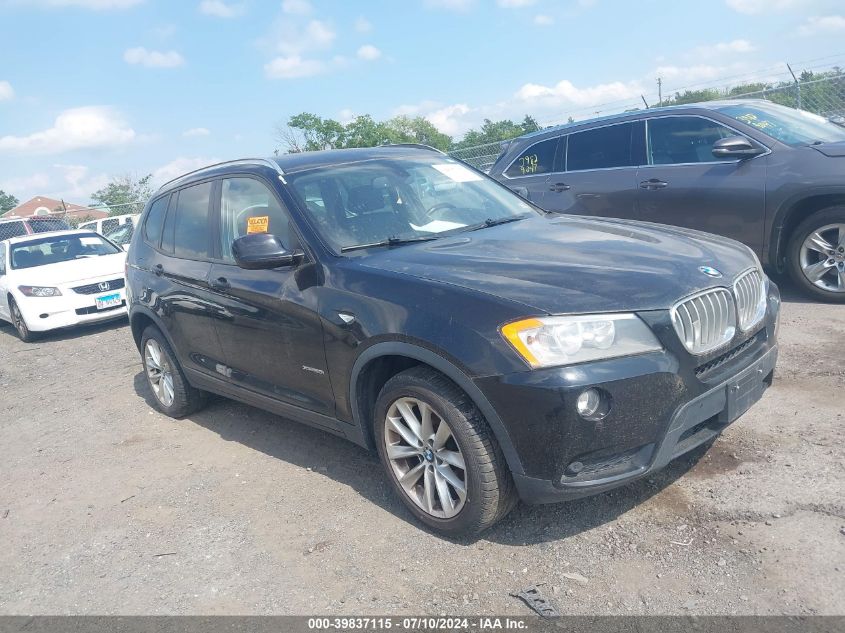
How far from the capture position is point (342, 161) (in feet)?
14.9

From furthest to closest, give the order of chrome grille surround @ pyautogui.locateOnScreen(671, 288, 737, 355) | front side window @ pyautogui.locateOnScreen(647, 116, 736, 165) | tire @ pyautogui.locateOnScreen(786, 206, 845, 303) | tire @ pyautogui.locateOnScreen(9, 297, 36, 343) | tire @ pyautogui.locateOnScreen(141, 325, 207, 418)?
tire @ pyautogui.locateOnScreen(9, 297, 36, 343)
front side window @ pyautogui.locateOnScreen(647, 116, 736, 165)
tire @ pyautogui.locateOnScreen(786, 206, 845, 303)
tire @ pyautogui.locateOnScreen(141, 325, 207, 418)
chrome grille surround @ pyautogui.locateOnScreen(671, 288, 737, 355)

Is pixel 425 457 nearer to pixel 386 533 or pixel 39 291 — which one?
pixel 386 533

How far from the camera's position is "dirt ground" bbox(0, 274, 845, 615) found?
2.88 meters

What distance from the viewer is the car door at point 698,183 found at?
6.50 meters

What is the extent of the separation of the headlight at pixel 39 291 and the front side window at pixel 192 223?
587 cm

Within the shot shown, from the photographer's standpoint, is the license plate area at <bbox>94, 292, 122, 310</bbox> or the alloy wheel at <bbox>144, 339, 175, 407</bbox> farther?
the license plate area at <bbox>94, 292, 122, 310</bbox>

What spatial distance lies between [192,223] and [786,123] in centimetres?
545

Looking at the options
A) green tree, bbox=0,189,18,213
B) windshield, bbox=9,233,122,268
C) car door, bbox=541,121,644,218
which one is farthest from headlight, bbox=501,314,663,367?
green tree, bbox=0,189,18,213

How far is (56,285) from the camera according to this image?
10.1 m

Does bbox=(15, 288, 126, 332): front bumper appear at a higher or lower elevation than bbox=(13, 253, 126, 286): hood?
lower

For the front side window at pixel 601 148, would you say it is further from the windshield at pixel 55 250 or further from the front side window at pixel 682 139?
the windshield at pixel 55 250

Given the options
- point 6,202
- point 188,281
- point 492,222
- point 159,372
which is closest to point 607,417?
point 492,222

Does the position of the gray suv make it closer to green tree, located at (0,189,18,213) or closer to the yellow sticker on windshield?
the yellow sticker on windshield

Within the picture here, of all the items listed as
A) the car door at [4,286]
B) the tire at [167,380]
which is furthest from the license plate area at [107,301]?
the tire at [167,380]
